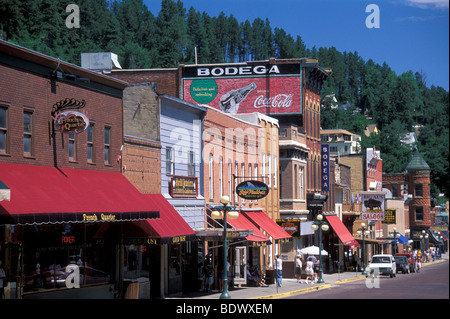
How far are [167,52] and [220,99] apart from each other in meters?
27.9

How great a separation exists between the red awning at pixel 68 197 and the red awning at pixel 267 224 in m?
14.8

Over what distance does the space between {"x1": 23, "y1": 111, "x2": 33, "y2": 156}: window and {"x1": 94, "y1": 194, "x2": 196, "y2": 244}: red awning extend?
5.19 m

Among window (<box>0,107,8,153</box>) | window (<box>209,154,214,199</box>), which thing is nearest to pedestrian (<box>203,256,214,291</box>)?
window (<box>209,154,214,199</box>)

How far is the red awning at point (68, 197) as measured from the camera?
2367 centimetres

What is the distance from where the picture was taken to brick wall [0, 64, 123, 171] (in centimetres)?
2577

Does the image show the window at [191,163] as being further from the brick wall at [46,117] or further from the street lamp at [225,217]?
the brick wall at [46,117]

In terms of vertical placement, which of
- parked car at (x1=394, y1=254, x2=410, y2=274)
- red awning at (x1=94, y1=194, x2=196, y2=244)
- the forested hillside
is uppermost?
the forested hillside

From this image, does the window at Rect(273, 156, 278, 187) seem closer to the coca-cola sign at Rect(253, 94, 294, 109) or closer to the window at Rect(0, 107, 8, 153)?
the coca-cola sign at Rect(253, 94, 294, 109)

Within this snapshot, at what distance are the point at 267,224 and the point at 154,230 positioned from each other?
1788cm

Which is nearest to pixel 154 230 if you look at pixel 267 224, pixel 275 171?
pixel 267 224

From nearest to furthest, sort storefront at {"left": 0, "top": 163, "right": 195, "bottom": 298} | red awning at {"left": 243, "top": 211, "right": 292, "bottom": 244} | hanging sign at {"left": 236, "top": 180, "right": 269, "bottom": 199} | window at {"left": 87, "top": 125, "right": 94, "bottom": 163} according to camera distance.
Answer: storefront at {"left": 0, "top": 163, "right": 195, "bottom": 298} < window at {"left": 87, "top": 125, "right": 94, "bottom": 163} < hanging sign at {"left": 236, "top": 180, "right": 269, "bottom": 199} < red awning at {"left": 243, "top": 211, "right": 292, "bottom": 244}

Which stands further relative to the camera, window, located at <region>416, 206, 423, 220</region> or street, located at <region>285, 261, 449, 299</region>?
window, located at <region>416, 206, 423, 220</region>

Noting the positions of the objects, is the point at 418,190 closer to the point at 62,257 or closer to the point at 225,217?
the point at 225,217

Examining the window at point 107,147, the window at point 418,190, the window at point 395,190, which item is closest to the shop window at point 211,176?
the window at point 107,147
